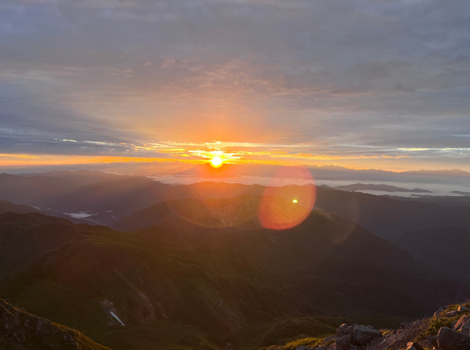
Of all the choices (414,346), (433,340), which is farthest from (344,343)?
(433,340)

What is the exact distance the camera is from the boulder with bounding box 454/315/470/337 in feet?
70.3

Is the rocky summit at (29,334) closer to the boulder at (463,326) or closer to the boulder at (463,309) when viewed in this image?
the boulder at (463,326)

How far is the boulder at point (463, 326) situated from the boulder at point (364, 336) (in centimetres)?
802

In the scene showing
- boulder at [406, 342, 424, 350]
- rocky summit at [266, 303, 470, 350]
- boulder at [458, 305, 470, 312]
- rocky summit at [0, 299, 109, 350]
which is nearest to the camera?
rocky summit at [266, 303, 470, 350]

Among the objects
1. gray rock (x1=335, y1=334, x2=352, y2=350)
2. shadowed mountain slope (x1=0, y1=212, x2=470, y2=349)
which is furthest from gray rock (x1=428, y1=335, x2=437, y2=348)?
shadowed mountain slope (x1=0, y1=212, x2=470, y2=349)

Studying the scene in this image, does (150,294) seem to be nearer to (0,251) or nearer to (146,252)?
(146,252)

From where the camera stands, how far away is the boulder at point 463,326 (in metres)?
21.4

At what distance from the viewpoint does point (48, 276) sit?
8550 cm

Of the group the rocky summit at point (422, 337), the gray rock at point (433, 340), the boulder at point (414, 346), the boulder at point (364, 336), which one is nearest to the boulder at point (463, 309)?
the rocky summit at point (422, 337)

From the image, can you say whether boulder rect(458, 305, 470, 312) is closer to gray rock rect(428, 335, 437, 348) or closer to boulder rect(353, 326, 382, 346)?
boulder rect(353, 326, 382, 346)

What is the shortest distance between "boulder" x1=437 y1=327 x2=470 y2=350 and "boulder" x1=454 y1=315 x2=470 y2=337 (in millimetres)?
1529

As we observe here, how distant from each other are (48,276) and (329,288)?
6280 inches

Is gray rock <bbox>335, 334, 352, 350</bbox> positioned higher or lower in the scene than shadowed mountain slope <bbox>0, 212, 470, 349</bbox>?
higher

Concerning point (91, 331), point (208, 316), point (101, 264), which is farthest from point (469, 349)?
point (101, 264)
